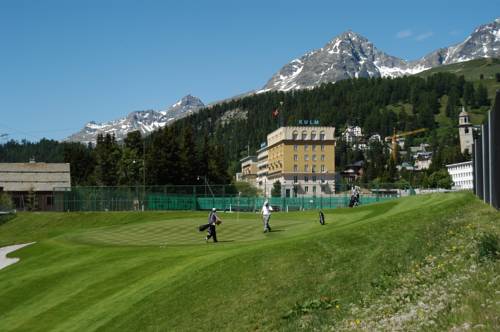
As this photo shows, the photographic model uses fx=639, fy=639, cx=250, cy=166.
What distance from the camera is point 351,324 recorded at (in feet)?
40.6

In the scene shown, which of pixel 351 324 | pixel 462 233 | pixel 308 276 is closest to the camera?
pixel 351 324

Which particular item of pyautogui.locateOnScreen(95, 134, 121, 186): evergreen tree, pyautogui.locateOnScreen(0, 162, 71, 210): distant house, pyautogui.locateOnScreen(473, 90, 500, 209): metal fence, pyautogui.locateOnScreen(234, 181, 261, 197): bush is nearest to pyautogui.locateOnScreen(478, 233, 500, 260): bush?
pyautogui.locateOnScreen(473, 90, 500, 209): metal fence

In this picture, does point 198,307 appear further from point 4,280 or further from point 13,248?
point 13,248

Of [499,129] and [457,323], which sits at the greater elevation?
[499,129]

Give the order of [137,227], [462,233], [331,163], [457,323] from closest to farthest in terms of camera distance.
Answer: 1. [457,323]
2. [462,233]
3. [137,227]
4. [331,163]

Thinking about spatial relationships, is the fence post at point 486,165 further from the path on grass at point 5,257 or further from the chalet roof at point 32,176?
the chalet roof at point 32,176

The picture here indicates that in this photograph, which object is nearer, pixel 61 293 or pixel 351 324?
pixel 351 324

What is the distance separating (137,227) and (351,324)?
49.2 meters

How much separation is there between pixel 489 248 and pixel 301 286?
5883mm

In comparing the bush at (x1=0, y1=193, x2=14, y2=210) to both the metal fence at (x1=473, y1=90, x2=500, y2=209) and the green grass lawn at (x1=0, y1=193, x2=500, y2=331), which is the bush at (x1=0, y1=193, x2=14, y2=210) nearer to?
the green grass lawn at (x1=0, y1=193, x2=500, y2=331)

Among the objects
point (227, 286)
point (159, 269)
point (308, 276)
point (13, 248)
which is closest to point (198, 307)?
point (227, 286)

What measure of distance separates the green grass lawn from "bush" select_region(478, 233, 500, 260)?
0.71 ft

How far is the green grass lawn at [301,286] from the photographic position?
12.0m

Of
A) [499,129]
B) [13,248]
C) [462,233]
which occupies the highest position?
[499,129]
